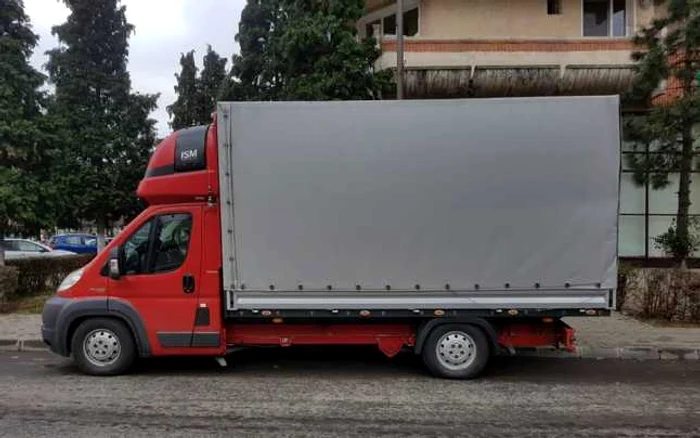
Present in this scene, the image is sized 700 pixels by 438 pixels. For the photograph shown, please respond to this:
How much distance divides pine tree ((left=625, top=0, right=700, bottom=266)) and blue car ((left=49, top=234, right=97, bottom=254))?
24.4 meters

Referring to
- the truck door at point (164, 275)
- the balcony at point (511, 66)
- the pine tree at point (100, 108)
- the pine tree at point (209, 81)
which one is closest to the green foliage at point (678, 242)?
the balcony at point (511, 66)

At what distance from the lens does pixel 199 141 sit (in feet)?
24.6

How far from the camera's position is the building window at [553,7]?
19.9 metres

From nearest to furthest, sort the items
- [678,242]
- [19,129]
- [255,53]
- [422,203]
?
[422,203] → [19,129] → [678,242] → [255,53]

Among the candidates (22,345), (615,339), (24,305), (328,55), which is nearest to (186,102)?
(328,55)

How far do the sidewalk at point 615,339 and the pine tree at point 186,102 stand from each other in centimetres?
1889

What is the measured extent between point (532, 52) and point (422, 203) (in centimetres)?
1297

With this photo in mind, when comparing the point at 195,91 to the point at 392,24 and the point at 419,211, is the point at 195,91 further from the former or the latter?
the point at 419,211

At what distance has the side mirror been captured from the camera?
733 cm

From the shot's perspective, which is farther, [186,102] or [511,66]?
[186,102]

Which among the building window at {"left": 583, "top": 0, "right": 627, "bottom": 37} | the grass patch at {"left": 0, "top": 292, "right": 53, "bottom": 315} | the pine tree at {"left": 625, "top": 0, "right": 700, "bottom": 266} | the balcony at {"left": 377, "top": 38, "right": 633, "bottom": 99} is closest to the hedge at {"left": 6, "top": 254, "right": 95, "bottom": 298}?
the grass patch at {"left": 0, "top": 292, "right": 53, "bottom": 315}

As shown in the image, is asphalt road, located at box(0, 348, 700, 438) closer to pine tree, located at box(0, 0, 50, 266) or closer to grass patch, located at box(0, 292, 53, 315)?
grass patch, located at box(0, 292, 53, 315)

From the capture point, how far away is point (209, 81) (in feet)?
97.8

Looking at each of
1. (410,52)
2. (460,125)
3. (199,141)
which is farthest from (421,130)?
(410,52)
